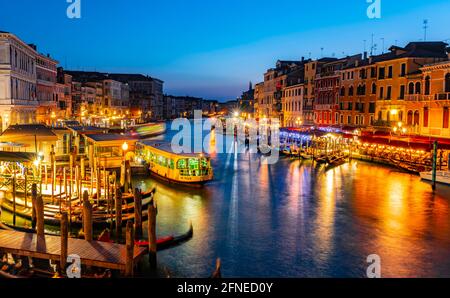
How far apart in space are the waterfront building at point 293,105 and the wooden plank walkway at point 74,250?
45.7m

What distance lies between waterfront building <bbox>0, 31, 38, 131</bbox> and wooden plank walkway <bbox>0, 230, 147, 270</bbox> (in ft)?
82.5

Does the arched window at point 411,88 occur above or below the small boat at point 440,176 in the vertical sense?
above

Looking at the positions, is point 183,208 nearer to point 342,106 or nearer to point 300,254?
point 300,254

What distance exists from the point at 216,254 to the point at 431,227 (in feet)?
27.1

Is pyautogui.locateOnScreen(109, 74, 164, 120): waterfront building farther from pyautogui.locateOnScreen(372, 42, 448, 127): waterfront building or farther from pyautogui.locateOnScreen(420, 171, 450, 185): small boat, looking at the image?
pyautogui.locateOnScreen(420, 171, 450, 185): small boat

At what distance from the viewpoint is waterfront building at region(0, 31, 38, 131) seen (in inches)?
1337

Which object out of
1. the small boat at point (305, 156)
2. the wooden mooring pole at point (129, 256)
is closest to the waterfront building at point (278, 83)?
the small boat at point (305, 156)

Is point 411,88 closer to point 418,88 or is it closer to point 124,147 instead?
point 418,88

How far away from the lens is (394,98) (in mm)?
37625

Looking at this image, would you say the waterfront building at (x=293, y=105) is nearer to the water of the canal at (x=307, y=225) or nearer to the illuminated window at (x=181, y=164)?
the water of the canal at (x=307, y=225)

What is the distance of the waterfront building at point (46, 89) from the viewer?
46.5 meters

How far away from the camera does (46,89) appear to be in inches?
1954

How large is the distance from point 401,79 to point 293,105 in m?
24.8

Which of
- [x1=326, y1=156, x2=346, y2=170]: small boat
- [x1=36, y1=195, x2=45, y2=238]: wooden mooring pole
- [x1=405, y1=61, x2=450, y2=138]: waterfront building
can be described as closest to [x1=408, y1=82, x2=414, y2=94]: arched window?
[x1=405, y1=61, x2=450, y2=138]: waterfront building
